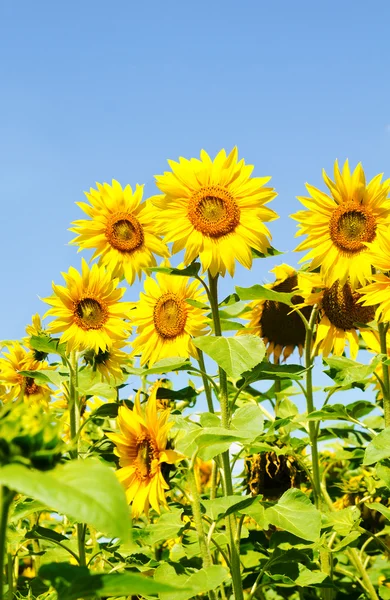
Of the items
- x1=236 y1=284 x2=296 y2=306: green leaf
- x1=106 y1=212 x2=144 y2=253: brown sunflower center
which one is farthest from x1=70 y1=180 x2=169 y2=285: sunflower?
x1=236 y1=284 x2=296 y2=306: green leaf

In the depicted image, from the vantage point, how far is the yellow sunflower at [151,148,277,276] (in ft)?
8.25

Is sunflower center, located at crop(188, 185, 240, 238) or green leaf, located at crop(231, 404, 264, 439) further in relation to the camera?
sunflower center, located at crop(188, 185, 240, 238)

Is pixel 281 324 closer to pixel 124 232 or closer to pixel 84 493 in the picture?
pixel 124 232

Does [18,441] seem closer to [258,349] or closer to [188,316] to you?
[258,349]

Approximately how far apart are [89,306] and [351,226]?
1169mm

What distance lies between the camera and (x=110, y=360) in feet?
10.9

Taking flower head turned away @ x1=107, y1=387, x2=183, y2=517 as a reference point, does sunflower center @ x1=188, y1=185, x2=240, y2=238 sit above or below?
above

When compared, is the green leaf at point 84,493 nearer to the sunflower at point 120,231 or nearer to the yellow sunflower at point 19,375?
the sunflower at point 120,231

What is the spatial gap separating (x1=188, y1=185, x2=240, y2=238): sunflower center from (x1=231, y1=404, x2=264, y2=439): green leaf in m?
0.61

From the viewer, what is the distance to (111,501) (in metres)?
0.81

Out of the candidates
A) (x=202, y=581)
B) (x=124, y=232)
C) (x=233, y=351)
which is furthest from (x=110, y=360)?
(x=202, y=581)

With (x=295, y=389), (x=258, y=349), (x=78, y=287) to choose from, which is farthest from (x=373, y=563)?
(x=258, y=349)

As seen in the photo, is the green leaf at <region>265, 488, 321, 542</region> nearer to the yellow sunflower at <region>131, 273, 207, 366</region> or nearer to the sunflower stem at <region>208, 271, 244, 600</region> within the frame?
the sunflower stem at <region>208, 271, 244, 600</region>

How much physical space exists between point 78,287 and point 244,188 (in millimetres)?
1062
